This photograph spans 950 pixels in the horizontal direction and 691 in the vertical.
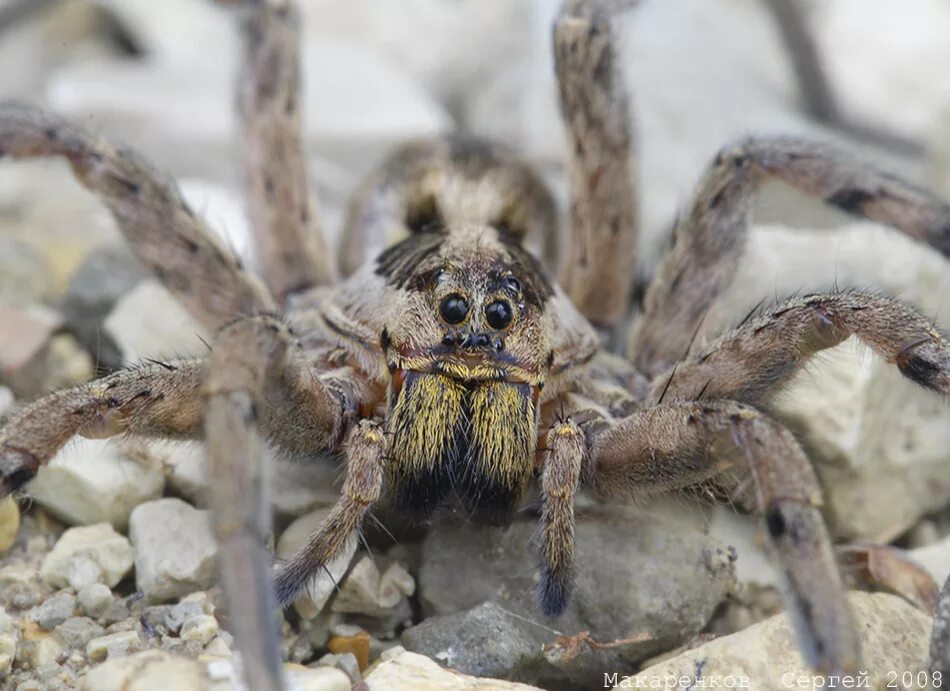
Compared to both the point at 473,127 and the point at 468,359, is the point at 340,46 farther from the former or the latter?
the point at 468,359

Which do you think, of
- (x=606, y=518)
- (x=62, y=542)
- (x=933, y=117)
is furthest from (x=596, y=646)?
(x=933, y=117)

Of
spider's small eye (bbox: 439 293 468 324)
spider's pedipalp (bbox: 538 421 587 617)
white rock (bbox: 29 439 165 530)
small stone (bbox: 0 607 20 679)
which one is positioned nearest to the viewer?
small stone (bbox: 0 607 20 679)

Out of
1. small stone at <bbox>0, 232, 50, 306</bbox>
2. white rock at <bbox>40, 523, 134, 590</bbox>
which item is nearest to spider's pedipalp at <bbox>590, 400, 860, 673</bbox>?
white rock at <bbox>40, 523, 134, 590</bbox>

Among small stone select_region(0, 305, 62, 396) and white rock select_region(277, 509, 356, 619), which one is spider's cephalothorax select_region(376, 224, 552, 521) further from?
small stone select_region(0, 305, 62, 396)

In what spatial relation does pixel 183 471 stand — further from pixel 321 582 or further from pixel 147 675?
pixel 147 675

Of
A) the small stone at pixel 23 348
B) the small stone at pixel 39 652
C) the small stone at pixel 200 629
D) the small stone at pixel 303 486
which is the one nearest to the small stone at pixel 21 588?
the small stone at pixel 39 652
